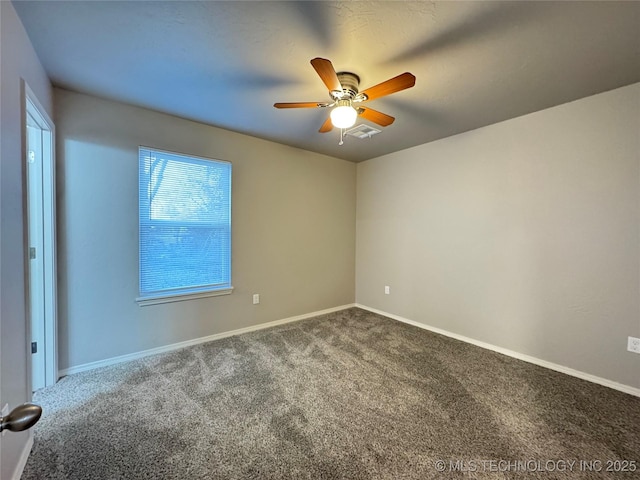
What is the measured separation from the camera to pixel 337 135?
3301mm

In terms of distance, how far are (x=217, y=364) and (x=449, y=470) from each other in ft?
6.51

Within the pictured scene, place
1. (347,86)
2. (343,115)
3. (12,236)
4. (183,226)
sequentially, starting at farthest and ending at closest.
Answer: (183,226), (347,86), (343,115), (12,236)

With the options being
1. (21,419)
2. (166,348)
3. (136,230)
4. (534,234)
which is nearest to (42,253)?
(136,230)

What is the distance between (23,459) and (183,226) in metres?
1.98

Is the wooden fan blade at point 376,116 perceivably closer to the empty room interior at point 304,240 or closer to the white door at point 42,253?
the empty room interior at point 304,240

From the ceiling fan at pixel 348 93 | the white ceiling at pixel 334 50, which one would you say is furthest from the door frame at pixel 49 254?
the ceiling fan at pixel 348 93

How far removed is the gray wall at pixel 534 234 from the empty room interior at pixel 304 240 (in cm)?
2

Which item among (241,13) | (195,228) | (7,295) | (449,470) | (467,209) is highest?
(241,13)

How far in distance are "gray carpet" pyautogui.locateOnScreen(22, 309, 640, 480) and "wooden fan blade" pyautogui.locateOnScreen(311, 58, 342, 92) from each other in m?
2.19

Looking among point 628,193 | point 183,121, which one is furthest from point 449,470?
point 183,121

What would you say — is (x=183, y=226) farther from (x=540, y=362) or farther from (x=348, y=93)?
(x=540, y=362)

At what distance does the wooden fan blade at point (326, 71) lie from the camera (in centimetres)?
148

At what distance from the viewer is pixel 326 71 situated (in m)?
1.58

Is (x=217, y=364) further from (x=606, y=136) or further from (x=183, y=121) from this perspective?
(x=606, y=136)
